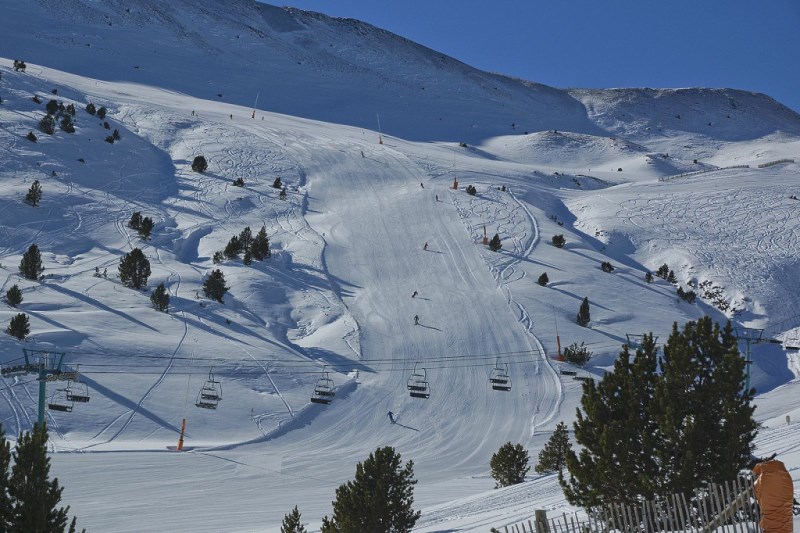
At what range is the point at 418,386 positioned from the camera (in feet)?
89.9

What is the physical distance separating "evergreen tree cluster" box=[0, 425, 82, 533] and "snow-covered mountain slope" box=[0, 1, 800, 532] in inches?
331

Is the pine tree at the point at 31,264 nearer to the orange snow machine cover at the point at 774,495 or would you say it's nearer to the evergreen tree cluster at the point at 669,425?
the evergreen tree cluster at the point at 669,425

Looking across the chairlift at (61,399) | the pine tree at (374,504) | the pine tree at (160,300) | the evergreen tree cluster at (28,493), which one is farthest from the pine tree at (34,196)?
the evergreen tree cluster at (28,493)

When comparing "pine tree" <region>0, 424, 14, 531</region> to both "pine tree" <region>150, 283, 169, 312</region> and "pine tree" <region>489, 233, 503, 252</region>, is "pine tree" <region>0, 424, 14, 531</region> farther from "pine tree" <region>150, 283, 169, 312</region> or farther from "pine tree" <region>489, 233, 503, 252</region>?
"pine tree" <region>489, 233, 503, 252</region>

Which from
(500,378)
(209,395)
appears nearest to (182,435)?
(209,395)

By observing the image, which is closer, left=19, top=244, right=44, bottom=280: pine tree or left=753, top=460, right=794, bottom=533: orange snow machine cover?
left=753, top=460, right=794, bottom=533: orange snow machine cover

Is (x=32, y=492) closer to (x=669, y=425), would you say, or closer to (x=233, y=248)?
(x=669, y=425)

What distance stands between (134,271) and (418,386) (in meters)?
12.7

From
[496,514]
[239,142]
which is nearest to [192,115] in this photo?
[239,142]

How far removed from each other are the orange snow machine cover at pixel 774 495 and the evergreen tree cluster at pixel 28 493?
762cm

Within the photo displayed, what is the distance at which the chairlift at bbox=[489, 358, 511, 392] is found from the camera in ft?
90.2

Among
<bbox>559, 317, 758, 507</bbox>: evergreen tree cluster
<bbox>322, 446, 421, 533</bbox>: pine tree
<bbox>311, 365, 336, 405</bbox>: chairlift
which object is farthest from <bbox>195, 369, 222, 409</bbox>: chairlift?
<bbox>559, 317, 758, 507</bbox>: evergreen tree cluster

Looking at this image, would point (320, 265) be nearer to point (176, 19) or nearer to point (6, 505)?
point (6, 505)

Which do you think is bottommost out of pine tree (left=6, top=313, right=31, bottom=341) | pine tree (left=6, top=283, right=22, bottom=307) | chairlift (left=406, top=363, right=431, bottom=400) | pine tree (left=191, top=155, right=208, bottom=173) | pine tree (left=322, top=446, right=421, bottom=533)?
pine tree (left=322, top=446, right=421, bottom=533)
